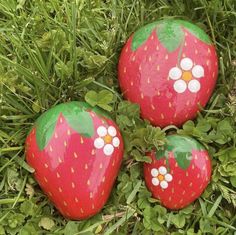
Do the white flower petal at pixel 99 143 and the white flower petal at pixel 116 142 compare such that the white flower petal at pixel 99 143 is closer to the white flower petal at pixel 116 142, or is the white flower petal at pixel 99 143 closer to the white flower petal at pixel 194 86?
the white flower petal at pixel 116 142

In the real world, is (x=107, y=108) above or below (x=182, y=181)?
above

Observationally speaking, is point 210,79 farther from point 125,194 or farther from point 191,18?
point 125,194

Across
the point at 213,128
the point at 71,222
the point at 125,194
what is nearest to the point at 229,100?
the point at 213,128

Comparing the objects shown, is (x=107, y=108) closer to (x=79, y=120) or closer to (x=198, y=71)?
(x=79, y=120)

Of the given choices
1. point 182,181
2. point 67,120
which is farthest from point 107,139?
point 182,181

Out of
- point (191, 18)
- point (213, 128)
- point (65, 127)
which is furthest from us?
point (191, 18)

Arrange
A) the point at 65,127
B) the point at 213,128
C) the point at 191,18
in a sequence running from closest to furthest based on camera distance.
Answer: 1. the point at 65,127
2. the point at 213,128
3. the point at 191,18

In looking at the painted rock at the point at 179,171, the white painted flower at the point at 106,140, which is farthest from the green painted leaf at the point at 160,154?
the white painted flower at the point at 106,140
